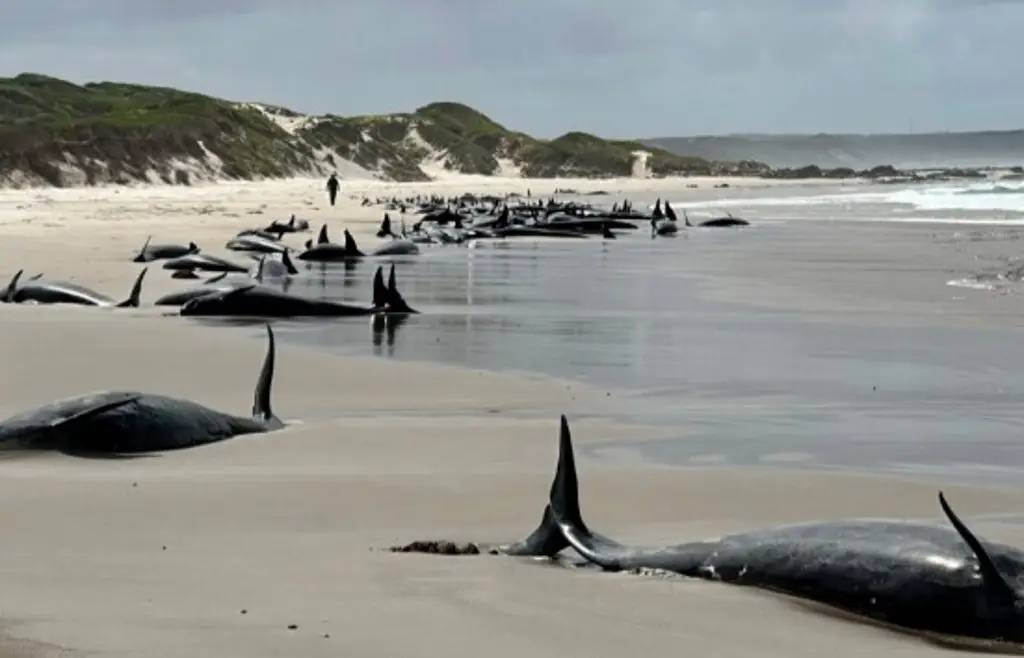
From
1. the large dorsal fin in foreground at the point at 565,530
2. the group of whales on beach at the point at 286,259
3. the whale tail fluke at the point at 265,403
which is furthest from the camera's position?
the group of whales on beach at the point at 286,259

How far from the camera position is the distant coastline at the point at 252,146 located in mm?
48938

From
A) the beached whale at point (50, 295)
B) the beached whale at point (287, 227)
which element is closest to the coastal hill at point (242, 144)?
the beached whale at point (287, 227)

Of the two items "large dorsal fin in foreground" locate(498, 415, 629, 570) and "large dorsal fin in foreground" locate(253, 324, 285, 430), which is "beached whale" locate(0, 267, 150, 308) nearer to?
"large dorsal fin in foreground" locate(253, 324, 285, 430)

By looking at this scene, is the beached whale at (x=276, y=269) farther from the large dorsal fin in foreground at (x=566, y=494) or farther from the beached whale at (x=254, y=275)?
the large dorsal fin in foreground at (x=566, y=494)

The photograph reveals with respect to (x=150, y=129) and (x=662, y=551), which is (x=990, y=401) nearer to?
(x=662, y=551)

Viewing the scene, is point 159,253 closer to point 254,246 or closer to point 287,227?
point 254,246

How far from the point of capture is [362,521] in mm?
5410

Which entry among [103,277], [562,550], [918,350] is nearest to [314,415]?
[562,550]

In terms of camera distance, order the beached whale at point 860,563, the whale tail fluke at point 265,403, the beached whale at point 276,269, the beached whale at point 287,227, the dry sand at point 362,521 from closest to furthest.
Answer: the dry sand at point 362,521
the beached whale at point 860,563
the whale tail fluke at point 265,403
the beached whale at point 276,269
the beached whale at point 287,227

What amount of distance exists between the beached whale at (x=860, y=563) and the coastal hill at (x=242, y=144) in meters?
41.7

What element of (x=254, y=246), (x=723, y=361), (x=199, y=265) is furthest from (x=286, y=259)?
(x=723, y=361)

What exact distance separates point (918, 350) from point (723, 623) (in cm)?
702

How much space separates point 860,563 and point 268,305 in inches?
354

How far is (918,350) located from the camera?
10.7m
